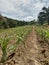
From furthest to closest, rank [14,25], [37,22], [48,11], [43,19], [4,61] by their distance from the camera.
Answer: [37,22], [43,19], [48,11], [14,25], [4,61]

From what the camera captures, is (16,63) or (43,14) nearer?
(16,63)

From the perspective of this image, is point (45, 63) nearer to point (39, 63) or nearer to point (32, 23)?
point (39, 63)

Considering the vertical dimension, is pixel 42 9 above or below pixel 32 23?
above

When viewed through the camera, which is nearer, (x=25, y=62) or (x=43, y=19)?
(x=25, y=62)

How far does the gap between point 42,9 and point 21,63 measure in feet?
199

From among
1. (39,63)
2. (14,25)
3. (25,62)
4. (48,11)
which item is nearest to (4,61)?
(25,62)

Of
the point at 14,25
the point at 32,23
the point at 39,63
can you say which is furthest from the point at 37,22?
the point at 39,63

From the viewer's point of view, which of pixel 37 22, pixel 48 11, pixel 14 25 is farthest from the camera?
pixel 37 22

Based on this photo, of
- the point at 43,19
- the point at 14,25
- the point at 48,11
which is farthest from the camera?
the point at 43,19

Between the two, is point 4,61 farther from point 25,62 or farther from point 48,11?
point 48,11

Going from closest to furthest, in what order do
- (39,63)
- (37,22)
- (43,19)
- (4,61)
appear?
(4,61) < (39,63) < (43,19) < (37,22)

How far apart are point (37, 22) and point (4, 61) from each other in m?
69.2

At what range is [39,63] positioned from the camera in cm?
684

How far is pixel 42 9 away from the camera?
66.2 meters
